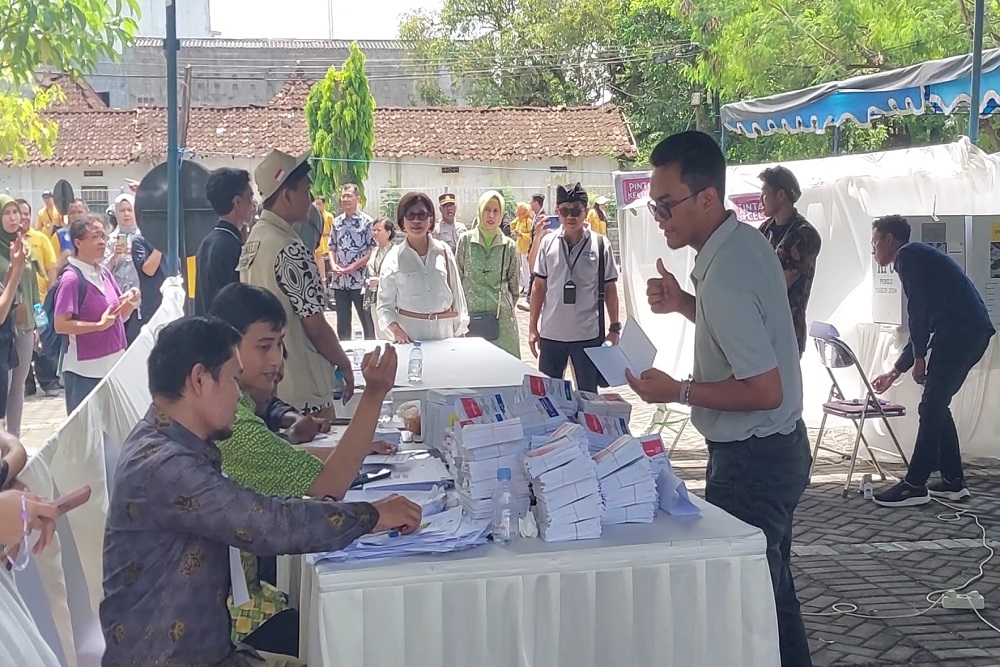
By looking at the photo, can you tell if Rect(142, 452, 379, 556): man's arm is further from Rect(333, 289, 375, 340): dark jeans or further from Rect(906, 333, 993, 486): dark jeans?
Rect(333, 289, 375, 340): dark jeans

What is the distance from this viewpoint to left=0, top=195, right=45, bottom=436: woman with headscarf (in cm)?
732

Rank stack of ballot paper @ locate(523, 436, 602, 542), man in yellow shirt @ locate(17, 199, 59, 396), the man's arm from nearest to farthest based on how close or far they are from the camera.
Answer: the man's arm → stack of ballot paper @ locate(523, 436, 602, 542) → man in yellow shirt @ locate(17, 199, 59, 396)

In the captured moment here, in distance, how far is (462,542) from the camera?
94.7 inches

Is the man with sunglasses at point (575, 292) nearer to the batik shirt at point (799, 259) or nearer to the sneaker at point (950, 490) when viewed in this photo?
the batik shirt at point (799, 259)

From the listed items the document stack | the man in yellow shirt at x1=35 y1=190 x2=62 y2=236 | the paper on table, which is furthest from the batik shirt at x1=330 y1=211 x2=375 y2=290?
the document stack

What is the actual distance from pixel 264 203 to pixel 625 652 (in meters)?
2.77

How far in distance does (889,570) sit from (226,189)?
3627 millimetres

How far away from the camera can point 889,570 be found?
4.97 metres

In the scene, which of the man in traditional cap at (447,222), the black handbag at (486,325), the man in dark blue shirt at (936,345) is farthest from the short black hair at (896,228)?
the man in traditional cap at (447,222)

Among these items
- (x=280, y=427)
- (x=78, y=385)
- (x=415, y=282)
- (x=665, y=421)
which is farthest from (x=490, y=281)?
(x=280, y=427)

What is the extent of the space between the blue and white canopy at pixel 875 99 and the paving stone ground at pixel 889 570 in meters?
3.17

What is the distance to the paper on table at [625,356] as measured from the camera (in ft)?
9.41

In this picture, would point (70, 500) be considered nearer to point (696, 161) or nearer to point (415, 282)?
point (696, 161)

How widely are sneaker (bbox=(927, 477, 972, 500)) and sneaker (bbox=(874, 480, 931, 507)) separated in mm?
108
